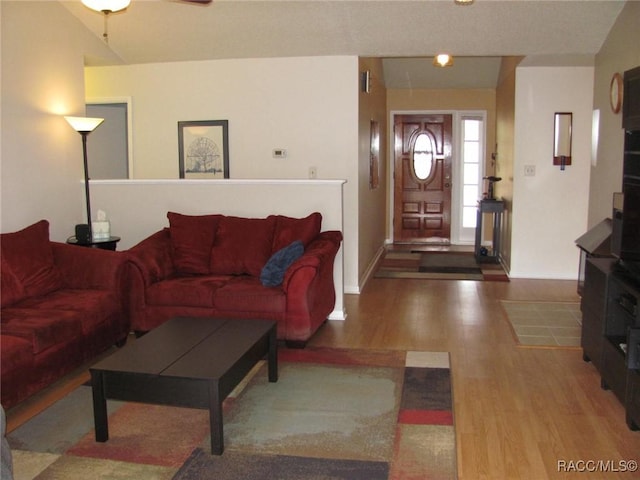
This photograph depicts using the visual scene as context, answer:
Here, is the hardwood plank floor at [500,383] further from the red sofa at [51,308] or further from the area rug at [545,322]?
the red sofa at [51,308]

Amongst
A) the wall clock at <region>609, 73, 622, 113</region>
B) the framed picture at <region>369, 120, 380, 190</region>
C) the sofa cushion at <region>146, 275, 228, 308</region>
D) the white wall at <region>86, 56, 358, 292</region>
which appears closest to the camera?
the sofa cushion at <region>146, 275, 228, 308</region>

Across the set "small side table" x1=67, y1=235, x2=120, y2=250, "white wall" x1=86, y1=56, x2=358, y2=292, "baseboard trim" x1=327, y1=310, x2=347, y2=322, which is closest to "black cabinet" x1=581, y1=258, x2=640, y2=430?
"baseboard trim" x1=327, y1=310, x2=347, y2=322

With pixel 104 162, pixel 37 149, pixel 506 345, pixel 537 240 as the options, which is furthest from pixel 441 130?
pixel 37 149

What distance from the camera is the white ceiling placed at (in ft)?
15.9

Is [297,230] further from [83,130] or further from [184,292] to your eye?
[83,130]

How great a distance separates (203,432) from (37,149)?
279 cm

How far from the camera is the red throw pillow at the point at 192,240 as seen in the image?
473cm

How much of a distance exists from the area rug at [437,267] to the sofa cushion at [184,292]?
2784 millimetres

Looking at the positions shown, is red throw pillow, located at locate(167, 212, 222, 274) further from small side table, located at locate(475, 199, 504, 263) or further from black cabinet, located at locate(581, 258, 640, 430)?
small side table, located at locate(475, 199, 504, 263)

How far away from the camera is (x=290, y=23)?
16.9 ft

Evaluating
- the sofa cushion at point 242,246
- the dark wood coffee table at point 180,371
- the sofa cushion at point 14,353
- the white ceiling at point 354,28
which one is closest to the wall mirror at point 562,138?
the white ceiling at point 354,28

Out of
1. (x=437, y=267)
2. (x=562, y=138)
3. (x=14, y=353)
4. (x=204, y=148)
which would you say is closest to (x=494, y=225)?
(x=437, y=267)

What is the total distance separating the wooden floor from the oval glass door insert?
3.56m

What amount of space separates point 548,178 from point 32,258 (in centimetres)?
498
